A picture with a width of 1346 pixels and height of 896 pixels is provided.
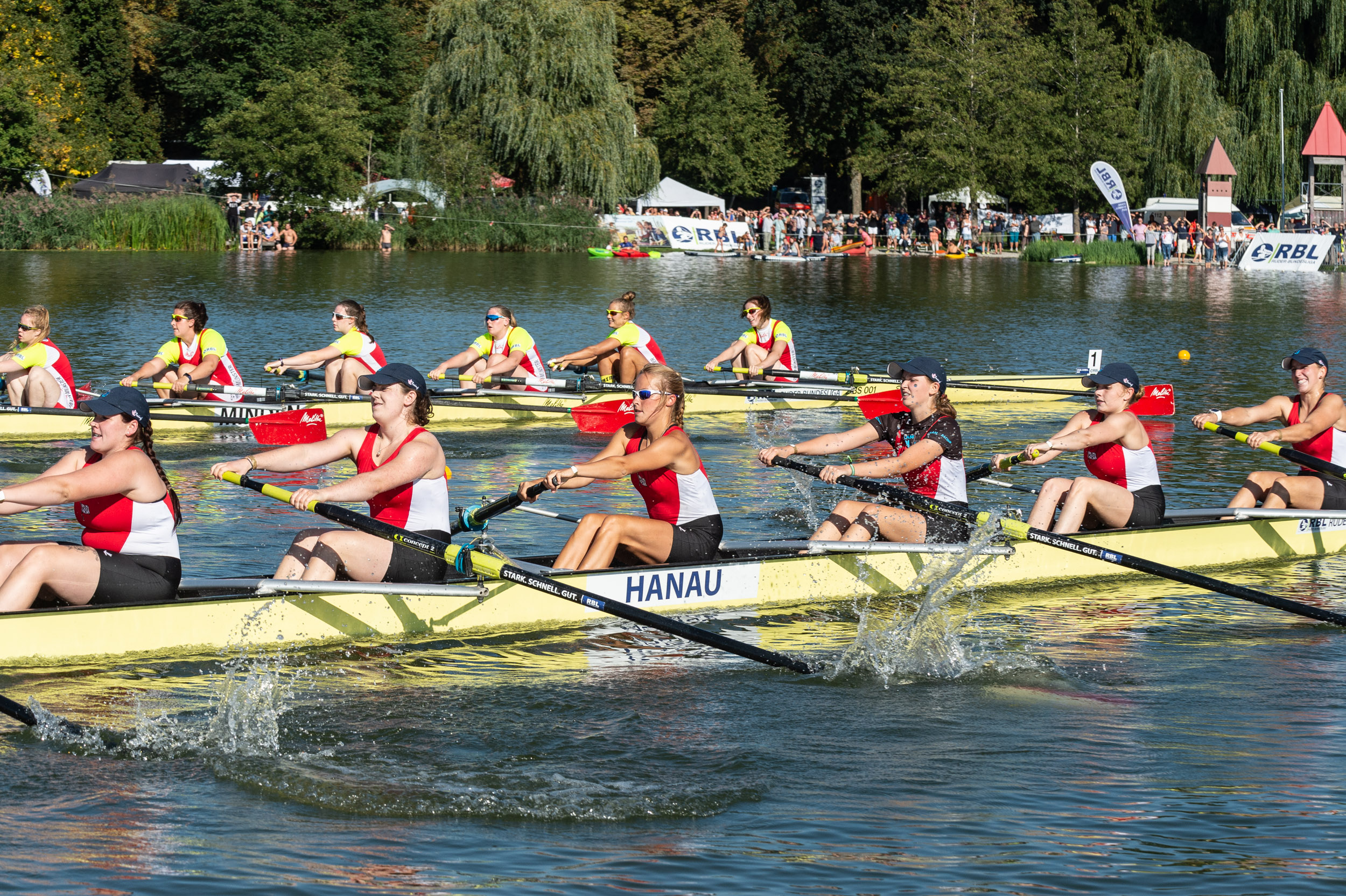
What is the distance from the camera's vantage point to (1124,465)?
11.4 metres

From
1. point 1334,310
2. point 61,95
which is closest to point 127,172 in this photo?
point 61,95

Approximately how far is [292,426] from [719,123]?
59.9m

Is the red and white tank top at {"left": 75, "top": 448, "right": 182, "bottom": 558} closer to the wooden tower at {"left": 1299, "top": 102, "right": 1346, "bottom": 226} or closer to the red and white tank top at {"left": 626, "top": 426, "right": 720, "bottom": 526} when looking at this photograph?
the red and white tank top at {"left": 626, "top": 426, "right": 720, "bottom": 526}

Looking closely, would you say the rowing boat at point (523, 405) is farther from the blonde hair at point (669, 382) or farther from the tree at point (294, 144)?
the tree at point (294, 144)

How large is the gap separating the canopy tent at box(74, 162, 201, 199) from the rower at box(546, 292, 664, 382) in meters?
43.1

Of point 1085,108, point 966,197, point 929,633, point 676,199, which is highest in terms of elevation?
point 1085,108

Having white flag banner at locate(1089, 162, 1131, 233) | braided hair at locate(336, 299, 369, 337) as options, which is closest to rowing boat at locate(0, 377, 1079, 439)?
braided hair at locate(336, 299, 369, 337)

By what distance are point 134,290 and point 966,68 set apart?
3740cm

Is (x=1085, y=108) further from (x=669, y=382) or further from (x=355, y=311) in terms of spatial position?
(x=669, y=382)

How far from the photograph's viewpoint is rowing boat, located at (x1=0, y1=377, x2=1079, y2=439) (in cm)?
1659

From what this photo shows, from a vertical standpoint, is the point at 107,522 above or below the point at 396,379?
below

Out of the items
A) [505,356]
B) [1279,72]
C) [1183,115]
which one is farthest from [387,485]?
[1183,115]

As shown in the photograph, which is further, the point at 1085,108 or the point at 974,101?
the point at 974,101

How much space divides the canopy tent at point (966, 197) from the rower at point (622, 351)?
1821 inches
